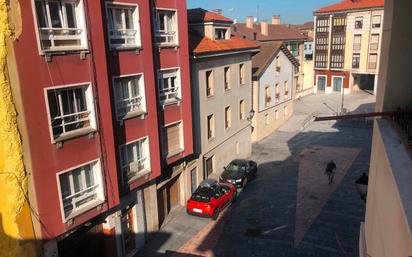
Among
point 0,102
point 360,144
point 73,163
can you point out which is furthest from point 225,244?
point 360,144

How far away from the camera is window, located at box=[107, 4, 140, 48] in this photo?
1452 centimetres

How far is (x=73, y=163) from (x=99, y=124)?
1766mm

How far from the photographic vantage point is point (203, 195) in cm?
1998

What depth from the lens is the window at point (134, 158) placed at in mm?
15777

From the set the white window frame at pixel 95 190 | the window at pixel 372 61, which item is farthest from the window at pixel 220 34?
the window at pixel 372 61

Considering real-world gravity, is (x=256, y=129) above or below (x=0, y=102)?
below

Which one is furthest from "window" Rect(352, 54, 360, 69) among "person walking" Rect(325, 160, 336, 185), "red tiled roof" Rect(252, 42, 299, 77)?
"person walking" Rect(325, 160, 336, 185)

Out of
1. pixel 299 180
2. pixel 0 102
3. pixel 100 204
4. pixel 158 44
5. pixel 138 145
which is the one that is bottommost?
pixel 299 180

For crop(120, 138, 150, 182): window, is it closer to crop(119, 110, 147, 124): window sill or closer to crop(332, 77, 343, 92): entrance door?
crop(119, 110, 147, 124): window sill

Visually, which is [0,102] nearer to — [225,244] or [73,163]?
[73,163]

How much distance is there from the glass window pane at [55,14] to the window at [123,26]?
2490mm

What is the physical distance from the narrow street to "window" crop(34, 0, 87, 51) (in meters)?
10.4

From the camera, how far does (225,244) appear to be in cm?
1747

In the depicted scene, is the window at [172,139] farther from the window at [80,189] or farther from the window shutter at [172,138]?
the window at [80,189]
